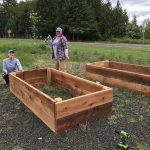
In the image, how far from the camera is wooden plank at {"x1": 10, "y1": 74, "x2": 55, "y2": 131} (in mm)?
4369

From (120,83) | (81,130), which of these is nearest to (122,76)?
(120,83)

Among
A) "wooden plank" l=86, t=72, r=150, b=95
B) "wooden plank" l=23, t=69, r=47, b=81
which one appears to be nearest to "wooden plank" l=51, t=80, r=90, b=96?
"wooden plank" l=23, t=69, r=47, b=81

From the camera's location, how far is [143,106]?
5.68 m

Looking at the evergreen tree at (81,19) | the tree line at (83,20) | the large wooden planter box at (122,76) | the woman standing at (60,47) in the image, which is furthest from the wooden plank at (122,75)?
the evergreen tree at (81,19)

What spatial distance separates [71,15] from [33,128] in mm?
33160

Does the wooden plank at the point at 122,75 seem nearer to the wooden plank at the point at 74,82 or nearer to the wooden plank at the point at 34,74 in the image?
the wooden plank at the point at 74,82

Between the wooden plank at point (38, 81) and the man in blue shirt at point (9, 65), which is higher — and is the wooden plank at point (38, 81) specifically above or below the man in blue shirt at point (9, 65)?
below

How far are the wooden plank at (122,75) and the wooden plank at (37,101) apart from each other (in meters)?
2.59

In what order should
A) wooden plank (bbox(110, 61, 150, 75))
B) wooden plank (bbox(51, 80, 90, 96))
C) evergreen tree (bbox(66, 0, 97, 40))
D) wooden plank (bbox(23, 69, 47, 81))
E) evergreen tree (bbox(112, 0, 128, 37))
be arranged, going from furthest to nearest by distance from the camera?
1. evergreen tree (bbox(112, 0, 128, 37))
2. evergreen tree (bbox(66, 0, 97, 40))
3. wooden plank (bbox(110, 61, 150, 75))
4. wooden plank (bbox(23, 69, 47, 81))
5. wooden plank (bbox(51, 80, 90, 96))

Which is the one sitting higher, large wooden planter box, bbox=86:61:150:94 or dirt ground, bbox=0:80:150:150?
large wooden planter box, bbox=86:61:150:94

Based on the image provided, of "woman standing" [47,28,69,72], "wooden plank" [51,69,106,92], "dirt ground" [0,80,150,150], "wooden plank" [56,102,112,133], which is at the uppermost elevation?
"woman standing" [47,28,69,72]

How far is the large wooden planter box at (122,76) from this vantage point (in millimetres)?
6445

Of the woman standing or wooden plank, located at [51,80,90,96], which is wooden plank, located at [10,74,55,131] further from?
the woman standing

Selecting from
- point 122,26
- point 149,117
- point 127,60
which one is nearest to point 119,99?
point 149,117
